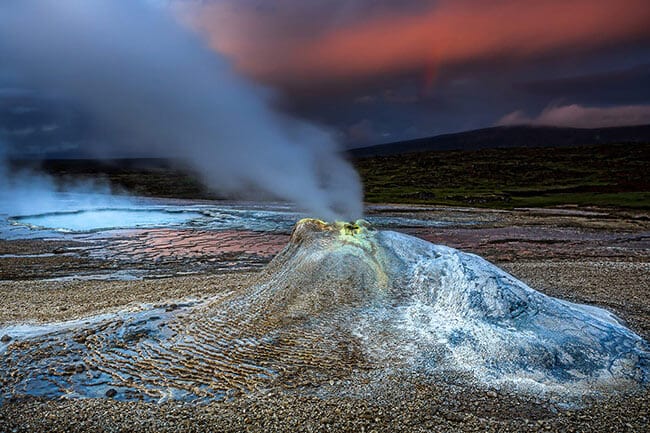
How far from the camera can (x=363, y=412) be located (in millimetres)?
7219

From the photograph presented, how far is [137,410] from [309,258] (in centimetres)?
627

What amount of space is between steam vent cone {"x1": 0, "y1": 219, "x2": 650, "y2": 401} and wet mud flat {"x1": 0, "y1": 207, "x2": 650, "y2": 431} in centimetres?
35

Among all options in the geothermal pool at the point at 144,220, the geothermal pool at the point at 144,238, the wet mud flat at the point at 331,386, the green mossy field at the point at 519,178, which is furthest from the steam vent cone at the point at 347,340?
the green mossy field at the point at 519,178

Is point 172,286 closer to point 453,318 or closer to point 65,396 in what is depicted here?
point 65,396

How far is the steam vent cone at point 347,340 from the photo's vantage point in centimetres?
828

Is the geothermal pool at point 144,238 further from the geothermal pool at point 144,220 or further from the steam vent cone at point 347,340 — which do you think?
A: the steam vent cone at point 347,340

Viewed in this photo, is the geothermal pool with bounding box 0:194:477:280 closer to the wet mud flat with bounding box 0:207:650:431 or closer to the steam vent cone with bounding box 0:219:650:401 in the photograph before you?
the wet mud flat with bounding box 0:207:650:431

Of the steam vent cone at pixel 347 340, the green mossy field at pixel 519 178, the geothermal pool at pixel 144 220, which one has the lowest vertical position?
the steam vent cone at pixel 347 340

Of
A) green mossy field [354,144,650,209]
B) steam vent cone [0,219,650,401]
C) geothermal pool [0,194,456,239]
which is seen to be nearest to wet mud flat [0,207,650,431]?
steam vent cone [0,219,650,401]

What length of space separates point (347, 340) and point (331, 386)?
1844 mm

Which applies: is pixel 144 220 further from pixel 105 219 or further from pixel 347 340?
pixel 347 340

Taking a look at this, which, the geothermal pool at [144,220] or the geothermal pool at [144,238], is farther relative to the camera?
the geothermal pool at [144,220]

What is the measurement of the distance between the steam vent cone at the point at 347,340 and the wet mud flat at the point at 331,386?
0.35m

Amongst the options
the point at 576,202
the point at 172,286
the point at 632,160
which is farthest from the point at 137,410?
the point at 632,160
